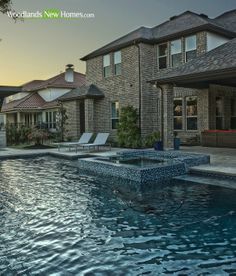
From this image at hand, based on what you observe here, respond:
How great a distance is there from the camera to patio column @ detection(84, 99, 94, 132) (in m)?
22.5

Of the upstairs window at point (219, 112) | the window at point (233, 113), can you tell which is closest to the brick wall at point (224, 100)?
the upstairs window at point (219, 112)

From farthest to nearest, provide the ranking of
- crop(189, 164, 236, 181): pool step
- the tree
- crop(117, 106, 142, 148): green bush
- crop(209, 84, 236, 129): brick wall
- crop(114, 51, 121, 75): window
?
crop(114, 51, 121, 75): window, crop(117, 106, 142, 148): green bush, crop(209, 84, 236, 129): brick wall, crop(189, 164, 236, 181): pool step, the tree

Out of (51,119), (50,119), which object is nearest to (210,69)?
(51,119)

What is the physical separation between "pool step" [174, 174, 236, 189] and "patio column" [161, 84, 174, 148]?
16.9 feet

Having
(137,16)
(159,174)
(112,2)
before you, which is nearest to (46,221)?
(159,174)

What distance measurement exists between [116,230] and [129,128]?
42.4ft

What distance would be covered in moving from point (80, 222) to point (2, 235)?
4.60 ft

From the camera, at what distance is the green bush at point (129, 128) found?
1806cm

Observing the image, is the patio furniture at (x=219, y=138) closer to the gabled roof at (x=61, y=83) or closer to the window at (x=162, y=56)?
the window at (x=162, y=56)

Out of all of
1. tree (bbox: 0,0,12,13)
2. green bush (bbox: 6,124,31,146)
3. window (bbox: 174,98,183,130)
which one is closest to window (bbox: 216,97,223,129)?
window (bbox: 174,98,183,130)

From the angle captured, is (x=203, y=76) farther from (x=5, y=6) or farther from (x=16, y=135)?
(x=16, y=135)

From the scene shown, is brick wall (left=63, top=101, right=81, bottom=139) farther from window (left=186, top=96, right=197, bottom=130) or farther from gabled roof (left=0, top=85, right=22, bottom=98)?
window (left=186, top=96, right=197, bottom=130)

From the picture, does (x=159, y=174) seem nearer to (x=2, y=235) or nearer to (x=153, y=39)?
(x=2, y=235)

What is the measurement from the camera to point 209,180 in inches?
360
